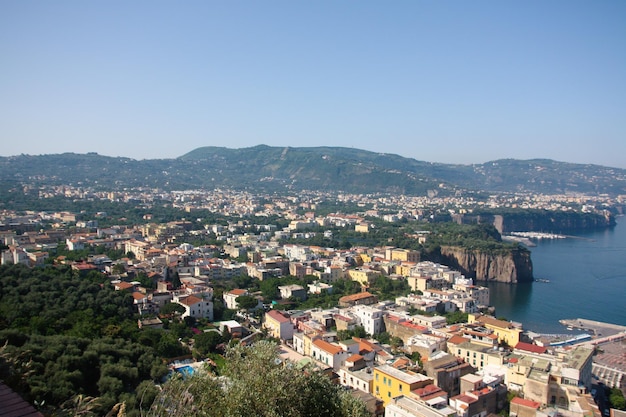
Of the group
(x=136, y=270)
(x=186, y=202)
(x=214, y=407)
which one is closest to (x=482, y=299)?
(x=136, y=270)

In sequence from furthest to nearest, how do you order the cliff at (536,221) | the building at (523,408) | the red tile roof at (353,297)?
the cliff at (536,221), the red tile roof at (353,297), the building at (523,408)

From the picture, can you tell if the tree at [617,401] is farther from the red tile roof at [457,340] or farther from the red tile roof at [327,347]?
the red tile roof at [327,347]

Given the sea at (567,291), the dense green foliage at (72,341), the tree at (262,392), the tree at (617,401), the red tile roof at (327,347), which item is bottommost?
the sea at (567,291)

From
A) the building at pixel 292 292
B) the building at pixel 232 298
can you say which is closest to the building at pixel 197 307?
the building at pixel 232 298

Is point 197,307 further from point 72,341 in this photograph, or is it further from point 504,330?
point 504,330

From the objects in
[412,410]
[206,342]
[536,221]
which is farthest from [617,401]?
[536,221]

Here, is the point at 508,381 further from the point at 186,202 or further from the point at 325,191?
the point at 325,191
